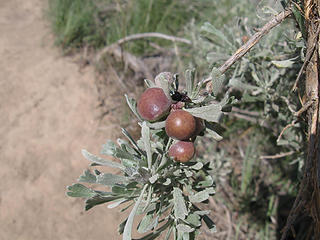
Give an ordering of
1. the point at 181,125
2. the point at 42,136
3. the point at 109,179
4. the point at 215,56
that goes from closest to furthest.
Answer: the point at 181,125 < the point at 109,179 < the point at 215,56 < the point at 42,136

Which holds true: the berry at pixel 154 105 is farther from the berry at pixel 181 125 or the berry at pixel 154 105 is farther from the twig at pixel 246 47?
the twig at pixel 246 47

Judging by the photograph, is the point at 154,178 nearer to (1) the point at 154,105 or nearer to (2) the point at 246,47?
(1) the point at 154,105

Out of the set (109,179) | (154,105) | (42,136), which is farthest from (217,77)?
(42,136)

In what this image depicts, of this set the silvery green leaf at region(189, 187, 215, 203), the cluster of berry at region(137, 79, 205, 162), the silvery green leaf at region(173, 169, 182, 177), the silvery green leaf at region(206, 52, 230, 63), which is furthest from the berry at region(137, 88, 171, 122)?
the silvery green leaf at region(206, 52, 230, 63)

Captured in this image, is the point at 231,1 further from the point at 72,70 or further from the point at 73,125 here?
the point at 73,125

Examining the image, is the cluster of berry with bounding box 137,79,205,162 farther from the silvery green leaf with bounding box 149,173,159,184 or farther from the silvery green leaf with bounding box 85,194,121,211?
the silvery green leaf with bounding box 85,194,121,211
